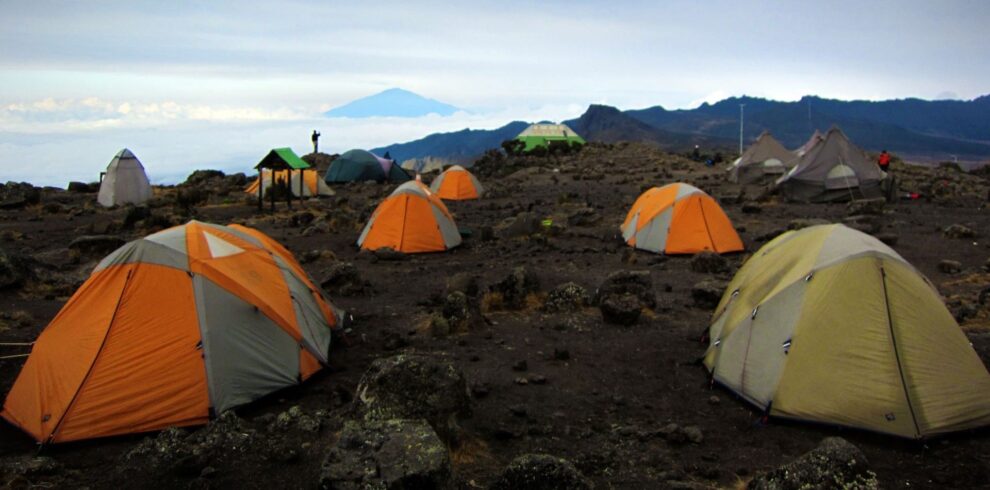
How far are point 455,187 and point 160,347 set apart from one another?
955 inches

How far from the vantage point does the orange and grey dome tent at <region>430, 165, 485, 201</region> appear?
3114 cm

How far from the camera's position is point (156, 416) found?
23.1 ft

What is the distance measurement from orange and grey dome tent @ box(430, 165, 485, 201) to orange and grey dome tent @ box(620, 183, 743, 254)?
49.4 feet

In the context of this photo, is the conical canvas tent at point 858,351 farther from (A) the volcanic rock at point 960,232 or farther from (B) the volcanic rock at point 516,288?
(A) the volcanic rock at point 960,232

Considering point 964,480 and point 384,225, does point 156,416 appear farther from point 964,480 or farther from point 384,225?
point 384,225

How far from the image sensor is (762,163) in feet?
115

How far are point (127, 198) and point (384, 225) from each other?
58.0 feet

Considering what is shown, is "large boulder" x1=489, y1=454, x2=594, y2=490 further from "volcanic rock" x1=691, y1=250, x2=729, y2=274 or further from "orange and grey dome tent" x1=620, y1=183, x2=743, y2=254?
"orange and grey dome tent" x1=620, y1=183, x2=743, y2=254

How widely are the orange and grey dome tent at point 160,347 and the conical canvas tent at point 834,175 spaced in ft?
77.6

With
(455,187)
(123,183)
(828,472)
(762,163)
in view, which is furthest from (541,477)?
(762,163)

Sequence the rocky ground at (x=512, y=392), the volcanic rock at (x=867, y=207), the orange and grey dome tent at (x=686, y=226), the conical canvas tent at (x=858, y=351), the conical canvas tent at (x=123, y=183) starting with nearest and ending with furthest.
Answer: the rocky ground at (x=512, y=392)
the conical canvas tent at (x=858, y=351)
the orange and grey dome tent at (x=686, y=226)
the volcanic rock at (x=867, y=207)
the conical canvas tent at (x=123, y=183)

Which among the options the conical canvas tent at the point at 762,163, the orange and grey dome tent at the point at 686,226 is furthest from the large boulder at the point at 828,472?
the conical canvas tent at the point at 762,163

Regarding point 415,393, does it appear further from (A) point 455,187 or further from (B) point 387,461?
(A) point 455,187

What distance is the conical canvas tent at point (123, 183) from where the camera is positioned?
Answer: 1131 inches
